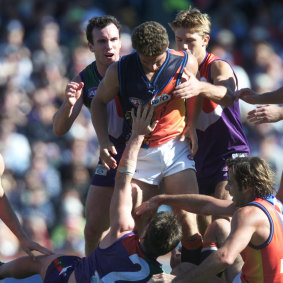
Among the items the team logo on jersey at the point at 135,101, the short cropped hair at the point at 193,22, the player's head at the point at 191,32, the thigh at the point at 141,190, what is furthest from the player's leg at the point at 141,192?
the short cropped hair at the point at 193,22

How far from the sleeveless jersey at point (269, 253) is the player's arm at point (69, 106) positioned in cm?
163

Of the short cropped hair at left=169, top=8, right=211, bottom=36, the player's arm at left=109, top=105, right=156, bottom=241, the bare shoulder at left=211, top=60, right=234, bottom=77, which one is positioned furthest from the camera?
the short cropped hair at left=169, top=8, right=211, bottom=36

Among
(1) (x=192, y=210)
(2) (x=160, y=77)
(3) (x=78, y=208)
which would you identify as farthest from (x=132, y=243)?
(3) (x=78, y=208)

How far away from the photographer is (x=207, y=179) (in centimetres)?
591

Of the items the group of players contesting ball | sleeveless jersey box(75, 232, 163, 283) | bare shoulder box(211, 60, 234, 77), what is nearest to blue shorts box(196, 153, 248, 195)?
the group of players contesting ball

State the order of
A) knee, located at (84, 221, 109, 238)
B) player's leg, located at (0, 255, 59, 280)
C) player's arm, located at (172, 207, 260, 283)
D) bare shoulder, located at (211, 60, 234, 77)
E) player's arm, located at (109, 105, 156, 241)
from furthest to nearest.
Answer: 1. knee, located at (84, 221, 109, 238)
2. bare shoulder, located at (211, 60, 234, 77)
3. player's leg, located at (0, 255, 59, 280)
4. player's arm, located at (109, 105, 156, 241)
5. player's arm, located at (172, 207, 260, 283)

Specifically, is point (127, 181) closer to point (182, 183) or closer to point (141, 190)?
point (141, 190)

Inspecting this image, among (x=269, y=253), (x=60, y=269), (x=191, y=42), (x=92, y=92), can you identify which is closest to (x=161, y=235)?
(x=269, y=253)

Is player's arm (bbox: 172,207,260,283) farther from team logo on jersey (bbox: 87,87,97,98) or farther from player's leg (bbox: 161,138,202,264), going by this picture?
team logo on jersey (bbox: 87,87,97,98)

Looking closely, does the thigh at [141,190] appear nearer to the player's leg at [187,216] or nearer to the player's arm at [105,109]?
the player's leg at [187,216]

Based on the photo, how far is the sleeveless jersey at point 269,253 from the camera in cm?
461

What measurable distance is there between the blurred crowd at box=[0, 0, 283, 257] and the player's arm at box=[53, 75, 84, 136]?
370 cm

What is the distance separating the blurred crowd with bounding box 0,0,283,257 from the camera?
947cm

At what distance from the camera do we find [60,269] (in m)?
5.24
